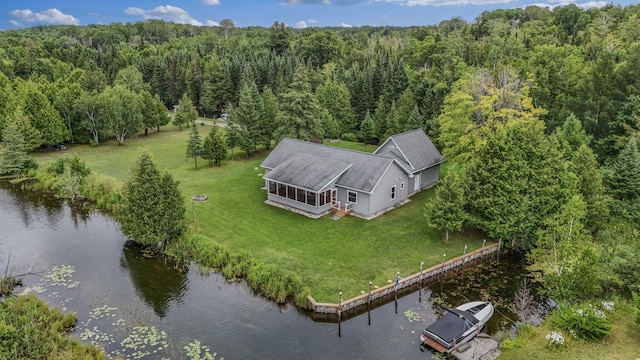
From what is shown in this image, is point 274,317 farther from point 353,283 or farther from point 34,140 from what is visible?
point 34,140

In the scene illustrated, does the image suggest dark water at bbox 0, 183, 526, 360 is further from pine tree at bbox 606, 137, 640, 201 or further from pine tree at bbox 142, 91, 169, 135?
pine tree at bbox 142, 91, 169, 135

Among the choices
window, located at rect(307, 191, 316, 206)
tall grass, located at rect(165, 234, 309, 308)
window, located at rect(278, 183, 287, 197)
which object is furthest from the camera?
window, located at rect(278, 183, 287, 197)

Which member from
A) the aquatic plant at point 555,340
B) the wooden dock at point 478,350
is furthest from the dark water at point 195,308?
the aquatic plant at point 555,340

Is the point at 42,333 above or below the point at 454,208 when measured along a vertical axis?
below

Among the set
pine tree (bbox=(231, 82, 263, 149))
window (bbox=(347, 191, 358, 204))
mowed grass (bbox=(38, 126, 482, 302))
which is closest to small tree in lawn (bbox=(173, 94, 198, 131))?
pine tree (bbox=(231, 82, 263, 149))

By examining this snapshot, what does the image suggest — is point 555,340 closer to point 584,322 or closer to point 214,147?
point 584,322

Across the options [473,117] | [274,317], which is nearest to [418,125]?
[473,117]
